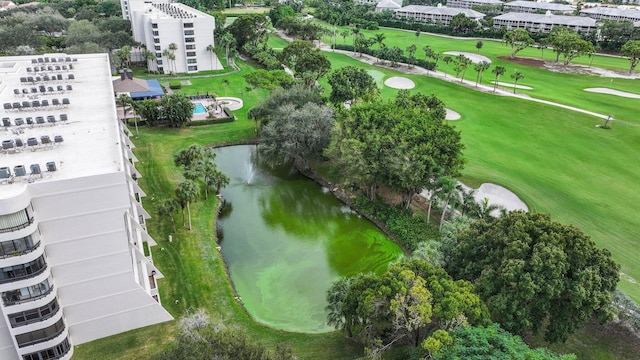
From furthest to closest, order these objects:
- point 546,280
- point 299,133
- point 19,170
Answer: point 299,133 → point 546,280 → point 19,170

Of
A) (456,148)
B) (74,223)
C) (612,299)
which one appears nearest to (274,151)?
(456,148)

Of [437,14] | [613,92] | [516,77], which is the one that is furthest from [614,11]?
[516,77]

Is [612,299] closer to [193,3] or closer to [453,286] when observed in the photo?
[453,286]

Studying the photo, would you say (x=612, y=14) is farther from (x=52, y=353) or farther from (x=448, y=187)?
(x=52, y=353)

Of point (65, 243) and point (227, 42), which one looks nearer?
point (65, 243)

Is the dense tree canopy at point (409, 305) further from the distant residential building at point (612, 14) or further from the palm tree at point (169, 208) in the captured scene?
the distant residential building at point (612, 14)

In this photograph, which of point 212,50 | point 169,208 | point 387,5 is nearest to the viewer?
point 169,208

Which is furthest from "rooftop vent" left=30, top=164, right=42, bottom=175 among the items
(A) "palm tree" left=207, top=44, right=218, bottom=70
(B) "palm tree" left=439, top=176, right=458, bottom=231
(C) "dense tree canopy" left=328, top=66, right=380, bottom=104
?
(A) "palm tree" left=207, top=44, right=218, bottom=70
